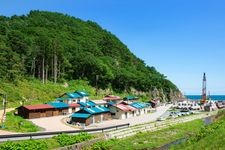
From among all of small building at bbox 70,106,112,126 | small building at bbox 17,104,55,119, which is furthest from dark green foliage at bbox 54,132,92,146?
small building at bbox 17,104,55,119

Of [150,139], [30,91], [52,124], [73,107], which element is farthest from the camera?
[30,91]

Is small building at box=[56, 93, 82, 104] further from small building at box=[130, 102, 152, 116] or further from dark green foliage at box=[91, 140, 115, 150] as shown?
dark green foliage at box=[91, 140, 115, 150]

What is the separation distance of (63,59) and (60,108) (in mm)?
38341

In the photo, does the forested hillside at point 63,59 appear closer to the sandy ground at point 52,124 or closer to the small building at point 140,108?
the sandy ground at point 52,124

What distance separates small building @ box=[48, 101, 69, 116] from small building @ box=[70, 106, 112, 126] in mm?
7911

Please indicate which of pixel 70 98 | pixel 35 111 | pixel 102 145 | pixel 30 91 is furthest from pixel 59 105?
pixel 102 145

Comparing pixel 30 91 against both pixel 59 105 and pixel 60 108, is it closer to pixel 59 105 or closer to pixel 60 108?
pixel 59 105

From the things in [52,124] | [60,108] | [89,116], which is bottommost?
[52,124]

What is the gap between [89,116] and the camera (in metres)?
69.0

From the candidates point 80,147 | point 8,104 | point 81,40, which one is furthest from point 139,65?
point 80,147

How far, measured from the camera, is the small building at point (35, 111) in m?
68.1

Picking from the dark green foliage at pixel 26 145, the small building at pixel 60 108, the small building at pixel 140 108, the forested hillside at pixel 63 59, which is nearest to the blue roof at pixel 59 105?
the small building at pixel 60 108

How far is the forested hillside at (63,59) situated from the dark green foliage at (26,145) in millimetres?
48163

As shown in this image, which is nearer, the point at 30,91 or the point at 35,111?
the point at 35,111
